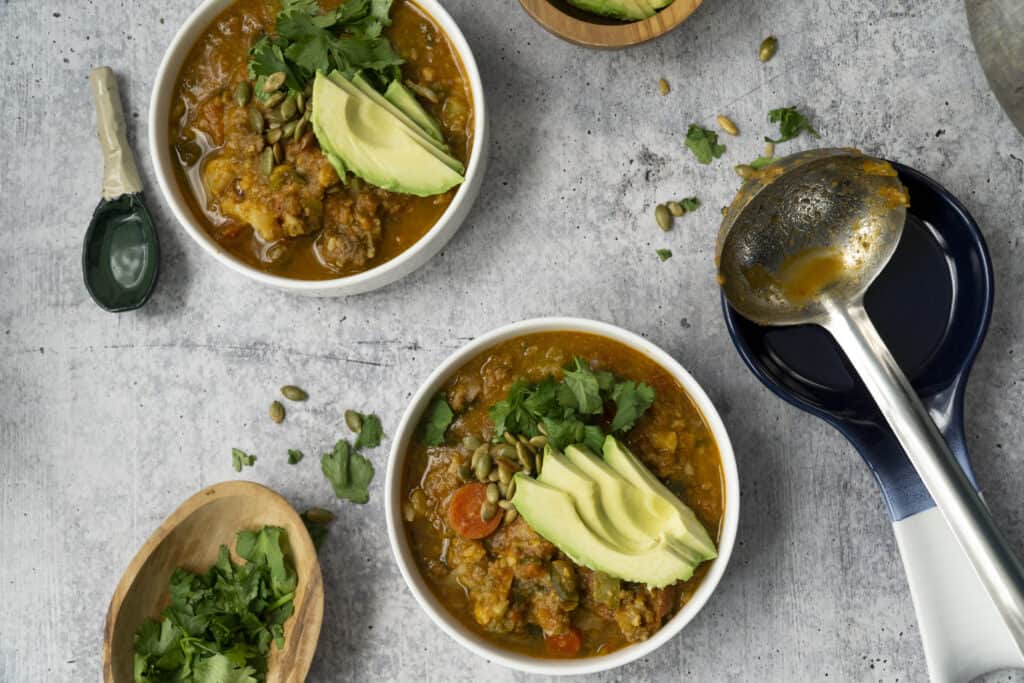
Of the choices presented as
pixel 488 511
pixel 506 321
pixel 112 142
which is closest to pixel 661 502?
pixel 488 511

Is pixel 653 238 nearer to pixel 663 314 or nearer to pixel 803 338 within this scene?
pixel 663 314

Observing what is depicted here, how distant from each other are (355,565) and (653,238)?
5.30ft

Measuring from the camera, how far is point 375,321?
11.6ft

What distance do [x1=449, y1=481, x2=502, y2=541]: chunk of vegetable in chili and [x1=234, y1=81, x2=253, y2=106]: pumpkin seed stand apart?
1.52 metres

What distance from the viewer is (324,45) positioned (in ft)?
10.4

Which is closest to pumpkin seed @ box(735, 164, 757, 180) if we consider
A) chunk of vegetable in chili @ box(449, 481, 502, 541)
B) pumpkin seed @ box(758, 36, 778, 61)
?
pumpkin seed @ box(758, 36, 778, 61)

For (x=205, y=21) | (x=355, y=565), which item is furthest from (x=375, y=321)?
(x=205, y=21)

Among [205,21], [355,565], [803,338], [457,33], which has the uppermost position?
[205,21]

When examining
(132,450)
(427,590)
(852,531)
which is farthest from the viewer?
(132,450)

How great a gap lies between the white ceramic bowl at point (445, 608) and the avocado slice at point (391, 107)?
1.98 feet

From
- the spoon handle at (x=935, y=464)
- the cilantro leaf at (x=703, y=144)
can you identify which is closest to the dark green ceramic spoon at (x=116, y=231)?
the cilantro leaf at (x=703, y=144)

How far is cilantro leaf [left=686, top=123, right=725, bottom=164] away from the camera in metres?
3.45

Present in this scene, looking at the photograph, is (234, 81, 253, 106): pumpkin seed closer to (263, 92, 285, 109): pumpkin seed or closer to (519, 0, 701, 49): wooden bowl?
(263, 92, 285, 109): pumpkin seed

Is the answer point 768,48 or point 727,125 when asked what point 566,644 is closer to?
point 727,125
